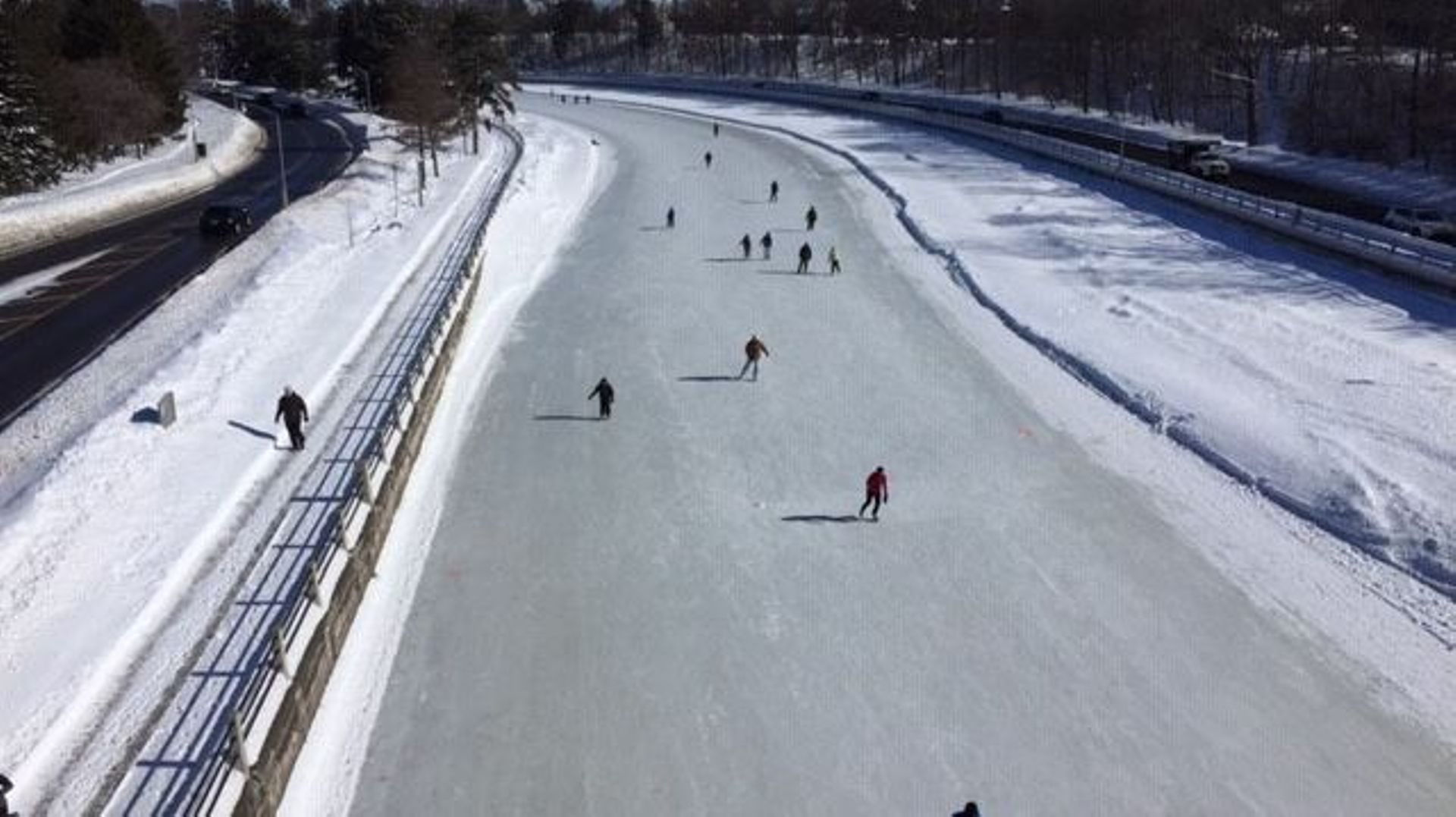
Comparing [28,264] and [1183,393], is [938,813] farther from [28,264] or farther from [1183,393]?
[28,264]

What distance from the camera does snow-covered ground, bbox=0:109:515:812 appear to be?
13922 millimetres

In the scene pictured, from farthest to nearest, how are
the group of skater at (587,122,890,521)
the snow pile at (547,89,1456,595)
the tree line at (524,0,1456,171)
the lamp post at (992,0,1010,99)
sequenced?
1. the lamp post at (992,0,1010,99)
2. the tree line at (524,0,1456,171)
3. the snow pile at (547,89,1456,595)
4. the group of skater at (587,122,890,521)

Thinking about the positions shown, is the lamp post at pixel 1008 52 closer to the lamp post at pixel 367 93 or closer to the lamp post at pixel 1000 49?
the lamp post at pixel 1000 49

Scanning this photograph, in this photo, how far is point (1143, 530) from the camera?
65.2 ft

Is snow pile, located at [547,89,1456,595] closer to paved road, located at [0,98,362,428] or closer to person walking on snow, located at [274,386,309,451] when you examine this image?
person walking on snow, located at [274,386,309,451]

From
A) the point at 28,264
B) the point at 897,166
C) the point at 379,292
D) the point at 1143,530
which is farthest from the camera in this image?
the point at 897,166

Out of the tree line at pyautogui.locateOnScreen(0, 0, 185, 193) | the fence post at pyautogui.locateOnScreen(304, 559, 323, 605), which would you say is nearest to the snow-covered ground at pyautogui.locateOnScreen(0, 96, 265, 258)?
the tree line at pyautogui.locateOnScreen(0, 0, 185, 193)

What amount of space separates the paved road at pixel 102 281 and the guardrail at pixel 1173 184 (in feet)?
122

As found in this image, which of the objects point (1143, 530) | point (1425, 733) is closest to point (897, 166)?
point (1143, 530)

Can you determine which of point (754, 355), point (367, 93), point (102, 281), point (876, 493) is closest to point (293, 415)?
Answer: point (754, 355)

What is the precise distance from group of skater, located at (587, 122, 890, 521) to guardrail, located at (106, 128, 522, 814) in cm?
376

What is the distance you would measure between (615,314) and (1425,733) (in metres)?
23.7

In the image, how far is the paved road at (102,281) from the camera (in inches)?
1049

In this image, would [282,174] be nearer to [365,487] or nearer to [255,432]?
[255,432]
